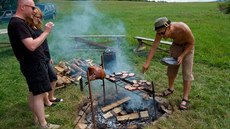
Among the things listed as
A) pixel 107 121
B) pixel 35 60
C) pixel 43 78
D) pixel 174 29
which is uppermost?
pixel 174 29

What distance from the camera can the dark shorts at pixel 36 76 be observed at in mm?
3398

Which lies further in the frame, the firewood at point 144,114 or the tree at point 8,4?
the tree at point 8,4

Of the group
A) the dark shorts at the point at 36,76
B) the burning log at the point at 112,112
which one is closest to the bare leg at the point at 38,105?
the dark shorts at the point at 36,76

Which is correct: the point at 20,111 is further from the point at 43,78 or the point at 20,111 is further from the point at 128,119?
the point at 128,119

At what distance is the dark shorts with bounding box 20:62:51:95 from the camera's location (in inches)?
134

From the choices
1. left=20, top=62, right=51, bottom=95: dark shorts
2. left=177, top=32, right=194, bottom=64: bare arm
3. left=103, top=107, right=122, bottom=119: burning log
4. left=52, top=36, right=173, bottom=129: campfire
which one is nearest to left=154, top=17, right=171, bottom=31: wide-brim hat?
left=177, top=32, right=194, bottom=64: bare arm

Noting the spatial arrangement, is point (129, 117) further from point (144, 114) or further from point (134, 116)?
point (144, 114)

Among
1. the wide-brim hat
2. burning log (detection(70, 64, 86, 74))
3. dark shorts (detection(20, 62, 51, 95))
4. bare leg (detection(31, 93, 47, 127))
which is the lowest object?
burning log (detection(70, 64, 86, 74))

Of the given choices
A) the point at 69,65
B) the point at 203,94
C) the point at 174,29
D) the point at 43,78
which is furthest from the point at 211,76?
the point at 43,78

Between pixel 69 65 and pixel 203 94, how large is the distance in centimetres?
334

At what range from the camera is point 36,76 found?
11.3 ft

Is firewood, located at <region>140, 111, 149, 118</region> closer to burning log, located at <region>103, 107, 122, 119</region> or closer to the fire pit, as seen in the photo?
the fire pit

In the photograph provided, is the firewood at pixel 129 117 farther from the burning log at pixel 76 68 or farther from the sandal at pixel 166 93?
the burning log at pixel 76 68

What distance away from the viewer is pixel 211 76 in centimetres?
587
